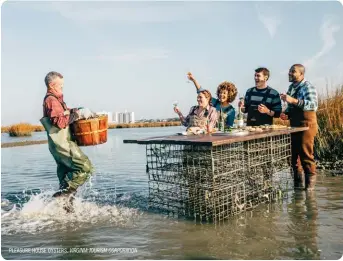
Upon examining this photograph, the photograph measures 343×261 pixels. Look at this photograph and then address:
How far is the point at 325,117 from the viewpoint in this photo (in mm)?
8641

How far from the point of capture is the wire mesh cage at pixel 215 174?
467 cm

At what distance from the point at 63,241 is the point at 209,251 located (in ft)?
5.16

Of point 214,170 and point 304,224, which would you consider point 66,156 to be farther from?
point 304,224

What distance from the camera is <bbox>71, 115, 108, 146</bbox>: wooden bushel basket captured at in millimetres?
5164

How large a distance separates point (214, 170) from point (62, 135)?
6.46 ft

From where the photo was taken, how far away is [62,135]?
201 inches

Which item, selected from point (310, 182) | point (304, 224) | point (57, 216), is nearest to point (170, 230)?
point (304, 224)

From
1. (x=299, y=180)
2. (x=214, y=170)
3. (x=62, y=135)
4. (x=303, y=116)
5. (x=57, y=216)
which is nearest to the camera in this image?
(x=214, y=170)

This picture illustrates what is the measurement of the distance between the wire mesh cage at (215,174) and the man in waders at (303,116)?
2.02ft

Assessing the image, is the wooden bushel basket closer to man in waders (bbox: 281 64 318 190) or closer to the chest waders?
the chest waders

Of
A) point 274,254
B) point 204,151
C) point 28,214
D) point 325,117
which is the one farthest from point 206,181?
point 325,117

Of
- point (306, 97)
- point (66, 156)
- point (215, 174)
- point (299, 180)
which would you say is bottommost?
point (299, 180)

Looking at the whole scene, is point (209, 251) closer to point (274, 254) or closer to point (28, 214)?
point (274, 254)

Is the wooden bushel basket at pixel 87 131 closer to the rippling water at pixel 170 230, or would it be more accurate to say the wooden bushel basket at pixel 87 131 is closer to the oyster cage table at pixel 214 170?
the oyster cage table at pixel 214 170
